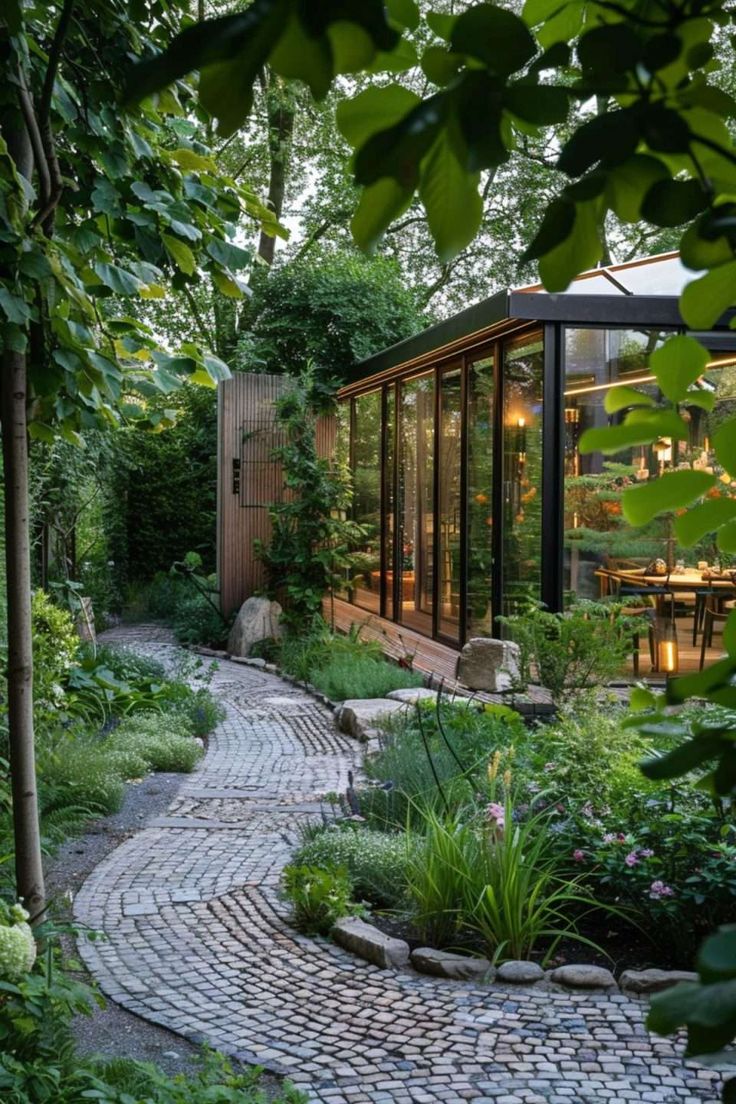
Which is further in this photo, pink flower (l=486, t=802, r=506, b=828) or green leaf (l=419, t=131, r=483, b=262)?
pink flower (l=486, t=802, r=506, b=828)

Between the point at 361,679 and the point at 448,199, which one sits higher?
the point at 448,199

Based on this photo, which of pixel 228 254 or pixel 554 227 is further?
pixel 228 254

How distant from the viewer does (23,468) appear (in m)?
2.45

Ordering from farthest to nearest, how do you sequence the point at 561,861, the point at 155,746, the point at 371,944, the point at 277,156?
1. the point at 277,156
2. the point at 155,746
3. the point at 561,861
4. the point at 371,944

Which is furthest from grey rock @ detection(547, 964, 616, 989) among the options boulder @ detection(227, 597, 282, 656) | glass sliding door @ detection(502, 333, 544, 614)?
boulder @ detection(227, 597, 282, 656)

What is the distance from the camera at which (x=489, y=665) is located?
318 inches

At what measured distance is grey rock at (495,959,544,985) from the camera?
358cm

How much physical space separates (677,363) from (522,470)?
8.25m

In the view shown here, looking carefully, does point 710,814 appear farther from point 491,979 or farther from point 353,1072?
point 353,1072

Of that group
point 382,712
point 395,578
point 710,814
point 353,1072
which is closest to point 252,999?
point 353,1072

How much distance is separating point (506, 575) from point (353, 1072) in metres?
6.19

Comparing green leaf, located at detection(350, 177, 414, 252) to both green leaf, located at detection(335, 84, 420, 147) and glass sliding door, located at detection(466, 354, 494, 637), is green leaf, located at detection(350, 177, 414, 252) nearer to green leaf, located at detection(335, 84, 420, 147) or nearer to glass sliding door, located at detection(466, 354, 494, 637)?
green leaf, located at detection(335, 84, 420, 147)

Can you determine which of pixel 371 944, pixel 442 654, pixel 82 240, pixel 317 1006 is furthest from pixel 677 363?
pixel 442 654

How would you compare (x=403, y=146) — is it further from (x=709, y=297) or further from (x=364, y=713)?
(x=364, y=713)
